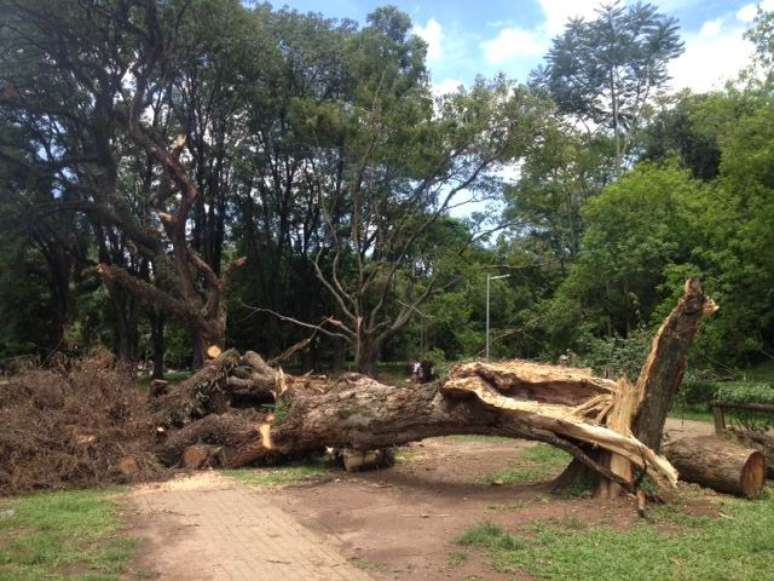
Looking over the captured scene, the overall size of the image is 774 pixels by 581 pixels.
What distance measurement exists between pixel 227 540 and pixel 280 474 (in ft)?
12.5

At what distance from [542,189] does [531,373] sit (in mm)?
24476

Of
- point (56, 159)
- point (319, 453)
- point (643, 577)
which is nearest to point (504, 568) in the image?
point (643, 577)

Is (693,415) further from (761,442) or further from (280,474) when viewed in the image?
(280,474)

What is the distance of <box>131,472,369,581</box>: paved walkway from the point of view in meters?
5.61

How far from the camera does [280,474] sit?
10383 millimetres

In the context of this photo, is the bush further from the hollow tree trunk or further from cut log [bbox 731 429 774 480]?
cut log [bbox 731 429 774 480]

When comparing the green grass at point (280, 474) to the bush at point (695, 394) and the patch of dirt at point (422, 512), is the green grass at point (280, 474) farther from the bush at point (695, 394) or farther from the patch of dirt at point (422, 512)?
the bush at point (695, 394)

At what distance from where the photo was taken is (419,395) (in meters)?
9.50

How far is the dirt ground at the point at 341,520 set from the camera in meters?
5.69

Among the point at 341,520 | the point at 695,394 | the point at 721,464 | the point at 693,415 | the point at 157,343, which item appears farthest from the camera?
the point at 157,343

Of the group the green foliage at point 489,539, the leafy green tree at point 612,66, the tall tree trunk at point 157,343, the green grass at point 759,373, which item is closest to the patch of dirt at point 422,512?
the green foliage at point 489,539

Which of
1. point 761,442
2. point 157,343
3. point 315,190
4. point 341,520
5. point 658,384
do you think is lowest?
point 341,520

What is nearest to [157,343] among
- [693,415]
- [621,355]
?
[621,355]

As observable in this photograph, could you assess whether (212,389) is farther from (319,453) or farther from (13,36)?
(13,36)
